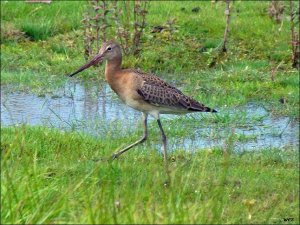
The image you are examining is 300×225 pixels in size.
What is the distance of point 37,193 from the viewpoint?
6.31 meters

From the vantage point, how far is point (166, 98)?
30.8 ft

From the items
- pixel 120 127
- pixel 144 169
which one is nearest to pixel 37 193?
pixel 144 169

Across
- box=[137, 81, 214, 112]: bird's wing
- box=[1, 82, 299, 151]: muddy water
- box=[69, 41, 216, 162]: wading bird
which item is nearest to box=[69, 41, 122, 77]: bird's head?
box=[69, 41, 216, 162]: wading bird

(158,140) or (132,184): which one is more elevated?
(132,184)

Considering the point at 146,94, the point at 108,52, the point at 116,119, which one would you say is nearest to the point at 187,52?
the point at 116,119

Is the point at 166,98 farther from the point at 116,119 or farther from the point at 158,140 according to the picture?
the point at 116,119

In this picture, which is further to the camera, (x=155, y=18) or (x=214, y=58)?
(x=155, y=18)

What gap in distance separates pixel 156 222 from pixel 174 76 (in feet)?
22.9

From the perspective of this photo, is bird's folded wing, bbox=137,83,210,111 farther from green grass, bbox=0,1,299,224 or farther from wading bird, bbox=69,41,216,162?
→ green grass, bbox=0,1,299,224

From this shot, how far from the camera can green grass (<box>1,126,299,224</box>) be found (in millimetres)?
6020

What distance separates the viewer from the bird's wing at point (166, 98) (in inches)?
364

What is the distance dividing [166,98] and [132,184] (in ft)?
7.13

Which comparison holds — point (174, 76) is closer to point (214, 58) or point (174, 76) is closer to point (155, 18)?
point (214, 58)

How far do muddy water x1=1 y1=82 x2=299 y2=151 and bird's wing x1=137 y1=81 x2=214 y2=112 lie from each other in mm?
401
